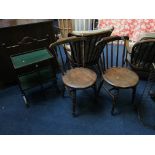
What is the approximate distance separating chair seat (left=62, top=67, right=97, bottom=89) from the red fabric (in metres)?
1.88

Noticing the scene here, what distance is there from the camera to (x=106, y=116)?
1.94 metres

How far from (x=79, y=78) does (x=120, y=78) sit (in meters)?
0.46

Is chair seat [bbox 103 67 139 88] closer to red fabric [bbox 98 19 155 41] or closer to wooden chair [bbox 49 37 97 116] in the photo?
wooden chair [bbox 49 37 97 116]

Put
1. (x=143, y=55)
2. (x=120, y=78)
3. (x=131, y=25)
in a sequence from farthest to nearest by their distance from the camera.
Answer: (x=131, y=25) < (x=143, y=55) < (x=120, y=78)

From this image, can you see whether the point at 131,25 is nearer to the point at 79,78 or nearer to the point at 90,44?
the point at 90,44

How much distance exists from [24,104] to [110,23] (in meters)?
2.46

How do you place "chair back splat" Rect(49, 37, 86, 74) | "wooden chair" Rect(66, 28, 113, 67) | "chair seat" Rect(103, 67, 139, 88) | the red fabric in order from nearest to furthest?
"chair seat" Rect(103, 67, 139, 88), "chair back splat" Rect(49, 37, 86, 74), "wooden chair" Rect(66, 28, 113, 67), the red fabric

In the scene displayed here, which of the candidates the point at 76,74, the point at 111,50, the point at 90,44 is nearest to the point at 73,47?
the point at 90,44

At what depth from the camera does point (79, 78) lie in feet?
6.05

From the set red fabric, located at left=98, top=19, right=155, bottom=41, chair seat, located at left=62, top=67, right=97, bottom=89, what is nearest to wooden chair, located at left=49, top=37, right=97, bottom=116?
chair seat, located at left=62, top=67, right=97, bottom=89

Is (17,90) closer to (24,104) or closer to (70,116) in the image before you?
(24,104)

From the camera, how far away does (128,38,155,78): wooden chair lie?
5.99 ft
